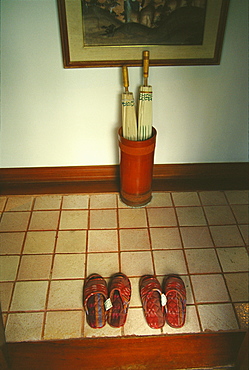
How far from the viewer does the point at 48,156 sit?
8.96 ft

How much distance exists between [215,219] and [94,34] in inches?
58.5

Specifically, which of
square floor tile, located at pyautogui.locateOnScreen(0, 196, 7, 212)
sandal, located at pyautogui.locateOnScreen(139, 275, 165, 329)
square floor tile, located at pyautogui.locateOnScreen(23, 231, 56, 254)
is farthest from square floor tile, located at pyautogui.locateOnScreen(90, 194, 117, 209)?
sandal, located at pyautogui.locateOnScreen(139, 275, 165, 329)

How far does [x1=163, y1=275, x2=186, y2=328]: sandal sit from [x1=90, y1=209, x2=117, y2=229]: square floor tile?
0.60 m

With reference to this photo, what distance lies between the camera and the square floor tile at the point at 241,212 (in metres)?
2.43

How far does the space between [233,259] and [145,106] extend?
44.1 inches

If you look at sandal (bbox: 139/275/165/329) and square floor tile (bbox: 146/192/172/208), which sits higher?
square floor tile (bbox: 146/192/172/208)

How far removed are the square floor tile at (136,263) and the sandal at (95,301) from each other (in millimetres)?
185

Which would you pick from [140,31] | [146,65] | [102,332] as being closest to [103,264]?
[102,332]

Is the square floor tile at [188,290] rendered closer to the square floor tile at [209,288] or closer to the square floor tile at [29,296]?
the square floor tile at [209,288]

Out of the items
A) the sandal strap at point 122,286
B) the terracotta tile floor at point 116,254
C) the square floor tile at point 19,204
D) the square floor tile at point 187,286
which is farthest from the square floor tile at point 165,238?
the square floor tile at point 19,204

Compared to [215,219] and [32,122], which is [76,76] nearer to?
[32,122]

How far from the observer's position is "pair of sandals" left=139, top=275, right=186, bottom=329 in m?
1.77

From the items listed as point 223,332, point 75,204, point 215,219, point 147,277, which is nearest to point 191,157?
point 215,219

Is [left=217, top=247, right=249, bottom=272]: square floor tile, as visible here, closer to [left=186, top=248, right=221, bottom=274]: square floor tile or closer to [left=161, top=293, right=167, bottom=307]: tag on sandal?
[left=186, top=248, right=221, bottom=274]: square floor tile
